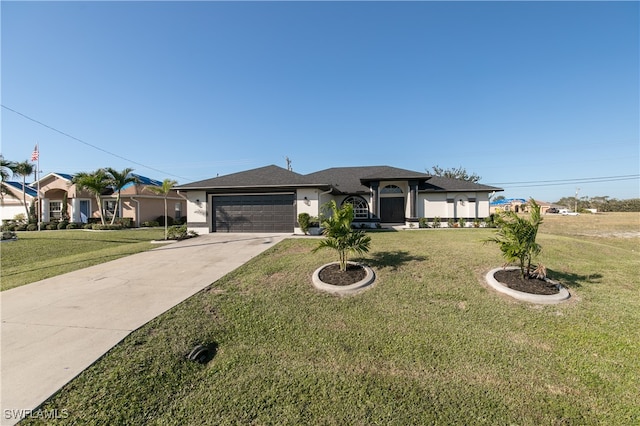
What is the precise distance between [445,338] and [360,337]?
129 centimetres

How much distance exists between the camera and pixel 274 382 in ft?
10.1

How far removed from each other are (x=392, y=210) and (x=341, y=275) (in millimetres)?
13187

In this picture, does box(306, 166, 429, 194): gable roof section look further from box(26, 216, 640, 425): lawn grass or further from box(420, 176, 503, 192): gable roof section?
box(26, 216, 640, 425): lawn grass

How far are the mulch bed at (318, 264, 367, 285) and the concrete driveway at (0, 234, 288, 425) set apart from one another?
9.17ft

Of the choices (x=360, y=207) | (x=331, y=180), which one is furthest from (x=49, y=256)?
(x=360, y=207)

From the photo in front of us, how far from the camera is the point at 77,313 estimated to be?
4.71 meters

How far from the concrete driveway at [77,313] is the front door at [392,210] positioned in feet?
39.3

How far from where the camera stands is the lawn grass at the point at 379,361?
2.67 metres

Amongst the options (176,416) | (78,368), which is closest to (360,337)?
(176,416)

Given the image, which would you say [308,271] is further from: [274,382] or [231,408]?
[231,408]

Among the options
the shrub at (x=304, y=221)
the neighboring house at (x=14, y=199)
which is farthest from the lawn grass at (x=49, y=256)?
the neighboring house at (x=14, y=199)

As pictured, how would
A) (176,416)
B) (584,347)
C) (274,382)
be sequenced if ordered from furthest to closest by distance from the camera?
(584,347) < (274,382) < (176,416)

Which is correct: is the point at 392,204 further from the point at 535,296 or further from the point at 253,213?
the point at 535,296

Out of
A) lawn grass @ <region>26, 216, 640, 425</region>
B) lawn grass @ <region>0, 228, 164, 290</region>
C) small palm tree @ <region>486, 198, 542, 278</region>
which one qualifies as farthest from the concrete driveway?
small palm tree @ <region>486, 198, 542, 278</region>
